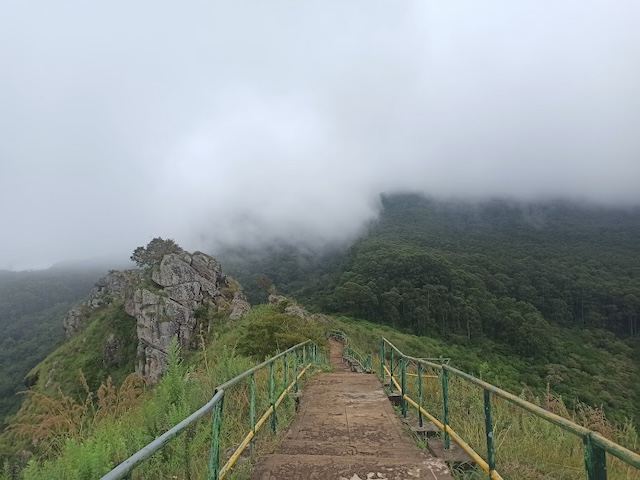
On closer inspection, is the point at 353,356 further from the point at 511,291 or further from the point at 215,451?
the point at 511,291

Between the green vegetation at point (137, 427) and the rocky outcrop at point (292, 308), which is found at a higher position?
the green vegetation at point (137, 427)

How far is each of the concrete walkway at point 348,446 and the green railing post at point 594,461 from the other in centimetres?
201

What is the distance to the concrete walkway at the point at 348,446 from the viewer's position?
3.99m

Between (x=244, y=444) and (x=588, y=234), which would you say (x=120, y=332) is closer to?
(x=244, y=444)

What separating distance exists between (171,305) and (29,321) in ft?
363

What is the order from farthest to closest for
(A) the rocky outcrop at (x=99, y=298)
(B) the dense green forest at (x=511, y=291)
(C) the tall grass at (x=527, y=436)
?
(A) the rocky outcrop at (x=99, y=298) → (B) the dense green forest at (x=511, y=291) → (C) the tall grass at (x=527, y=436)

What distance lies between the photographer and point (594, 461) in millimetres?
2141

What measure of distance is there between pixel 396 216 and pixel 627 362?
Result: 297 ft

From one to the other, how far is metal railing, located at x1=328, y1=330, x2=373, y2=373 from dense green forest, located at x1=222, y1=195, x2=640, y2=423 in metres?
13.2

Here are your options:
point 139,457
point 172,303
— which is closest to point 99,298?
point 172,303

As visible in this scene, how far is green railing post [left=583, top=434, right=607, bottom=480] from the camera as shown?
6.90ft

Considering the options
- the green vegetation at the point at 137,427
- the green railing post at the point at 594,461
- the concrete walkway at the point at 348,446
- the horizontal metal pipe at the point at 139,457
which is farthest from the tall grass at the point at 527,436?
the horizontal metal pipe at the point at 139,457

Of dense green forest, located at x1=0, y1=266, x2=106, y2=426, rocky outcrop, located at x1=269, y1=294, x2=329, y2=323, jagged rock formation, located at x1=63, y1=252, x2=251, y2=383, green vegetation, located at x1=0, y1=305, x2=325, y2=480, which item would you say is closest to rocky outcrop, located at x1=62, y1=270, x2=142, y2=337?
dense green forest, located at x1=0, y1=266, x2=106, y2=426

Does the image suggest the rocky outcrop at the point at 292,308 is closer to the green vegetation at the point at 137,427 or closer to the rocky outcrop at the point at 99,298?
the green vegetation at the point at 137,427
